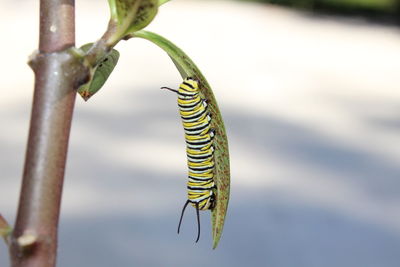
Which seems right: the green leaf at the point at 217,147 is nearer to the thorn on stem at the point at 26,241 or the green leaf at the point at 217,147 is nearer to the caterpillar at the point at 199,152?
the caterpillar at the point at 199,152

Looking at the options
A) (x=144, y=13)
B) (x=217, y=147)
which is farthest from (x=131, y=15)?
(x=217, y=147)

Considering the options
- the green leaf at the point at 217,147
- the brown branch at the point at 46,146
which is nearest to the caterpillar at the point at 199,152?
the green leaf at the point at 217,147

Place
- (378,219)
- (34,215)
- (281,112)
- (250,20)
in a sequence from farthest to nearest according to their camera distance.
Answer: (250,20) < (281,112) < (378,219) < (34,215)

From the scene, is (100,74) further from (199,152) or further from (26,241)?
(26,241)

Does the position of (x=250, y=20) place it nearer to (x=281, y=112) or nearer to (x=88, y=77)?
(x=281, y=112)

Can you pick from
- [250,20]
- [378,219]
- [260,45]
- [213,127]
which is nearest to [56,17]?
[213,127]
